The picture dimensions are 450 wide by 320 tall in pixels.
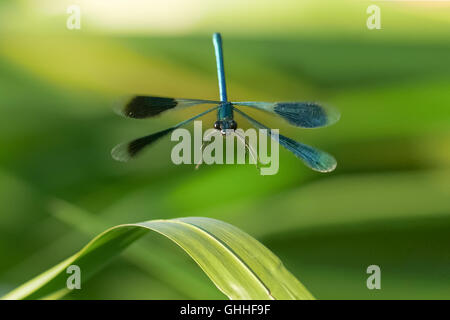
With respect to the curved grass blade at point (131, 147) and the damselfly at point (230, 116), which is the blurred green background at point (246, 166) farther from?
the curved grass blade at point (131, 147)

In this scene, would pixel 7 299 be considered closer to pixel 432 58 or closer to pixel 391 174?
pixel 391 174

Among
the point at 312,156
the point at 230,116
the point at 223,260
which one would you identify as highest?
the point at 230,116

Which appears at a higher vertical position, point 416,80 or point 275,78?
point 275,78

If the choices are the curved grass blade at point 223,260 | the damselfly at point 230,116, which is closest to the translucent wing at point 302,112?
the damselfly at point 230,116

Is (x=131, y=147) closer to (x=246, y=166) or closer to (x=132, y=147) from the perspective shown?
(x=132, y=147)

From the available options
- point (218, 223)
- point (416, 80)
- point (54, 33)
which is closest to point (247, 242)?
point (218, 223)

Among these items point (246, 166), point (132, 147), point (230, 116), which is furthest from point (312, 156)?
point (246, 166)
